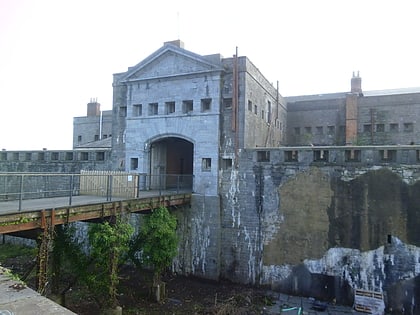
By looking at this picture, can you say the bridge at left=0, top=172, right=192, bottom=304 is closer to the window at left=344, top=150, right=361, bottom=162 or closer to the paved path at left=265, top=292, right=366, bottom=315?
the paved path at left=265, top=292, right=366, bottom=315

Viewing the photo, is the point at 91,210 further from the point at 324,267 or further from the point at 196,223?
the point at 324,267

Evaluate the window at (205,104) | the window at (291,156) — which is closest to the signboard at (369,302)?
the window at (291,156)

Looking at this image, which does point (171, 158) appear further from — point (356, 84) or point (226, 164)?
point (356, 84)

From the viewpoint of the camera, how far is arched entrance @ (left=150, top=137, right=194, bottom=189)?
17.3m

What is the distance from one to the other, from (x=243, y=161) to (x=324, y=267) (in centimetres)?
567

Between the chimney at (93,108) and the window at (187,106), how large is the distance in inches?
700

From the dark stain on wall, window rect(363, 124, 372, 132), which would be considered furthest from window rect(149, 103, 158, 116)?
window rect(363, 124, 372, 132)

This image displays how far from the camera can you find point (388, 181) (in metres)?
12.3

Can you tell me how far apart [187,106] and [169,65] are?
2.36m

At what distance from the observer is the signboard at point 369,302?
1201cm

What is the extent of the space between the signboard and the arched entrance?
A: 343 inches

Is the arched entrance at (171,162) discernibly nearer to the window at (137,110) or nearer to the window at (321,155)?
the window at (137,110)

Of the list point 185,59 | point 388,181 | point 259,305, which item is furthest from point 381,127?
point 259,305

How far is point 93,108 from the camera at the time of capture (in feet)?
103
